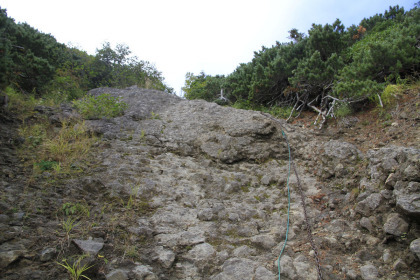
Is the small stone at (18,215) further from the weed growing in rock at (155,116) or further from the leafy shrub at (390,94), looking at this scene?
the leafy shrub at (390,94)

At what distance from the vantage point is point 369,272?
2340 millimetres

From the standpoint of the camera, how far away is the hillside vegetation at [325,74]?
205 inches

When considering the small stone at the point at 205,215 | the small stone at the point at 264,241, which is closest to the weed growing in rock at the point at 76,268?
the small stone at the point at 205,215

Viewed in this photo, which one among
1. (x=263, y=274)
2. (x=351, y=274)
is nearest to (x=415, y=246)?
(x=351, y=274)

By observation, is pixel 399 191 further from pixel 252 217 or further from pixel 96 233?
pixel 96 233

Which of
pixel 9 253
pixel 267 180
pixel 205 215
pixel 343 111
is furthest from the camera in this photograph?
pixel 343 111

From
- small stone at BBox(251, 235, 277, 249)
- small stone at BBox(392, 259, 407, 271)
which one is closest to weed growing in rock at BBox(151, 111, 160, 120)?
small stone at BBox(251, 235, 277, 249)

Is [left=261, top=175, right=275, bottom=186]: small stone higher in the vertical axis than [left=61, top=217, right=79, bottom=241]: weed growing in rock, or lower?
higher

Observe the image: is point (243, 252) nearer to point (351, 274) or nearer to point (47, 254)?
point (351, 274)

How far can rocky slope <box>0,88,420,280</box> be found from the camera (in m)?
2.46

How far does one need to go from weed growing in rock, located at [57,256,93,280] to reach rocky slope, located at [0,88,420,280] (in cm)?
5

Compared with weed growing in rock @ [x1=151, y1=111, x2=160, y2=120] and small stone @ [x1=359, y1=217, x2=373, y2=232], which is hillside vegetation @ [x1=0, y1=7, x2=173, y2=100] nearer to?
weed growing in rock @ [x1=151, y1=111, x2=160, y2=120]

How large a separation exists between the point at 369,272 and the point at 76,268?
279 cm

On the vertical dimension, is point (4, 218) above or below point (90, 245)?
above
